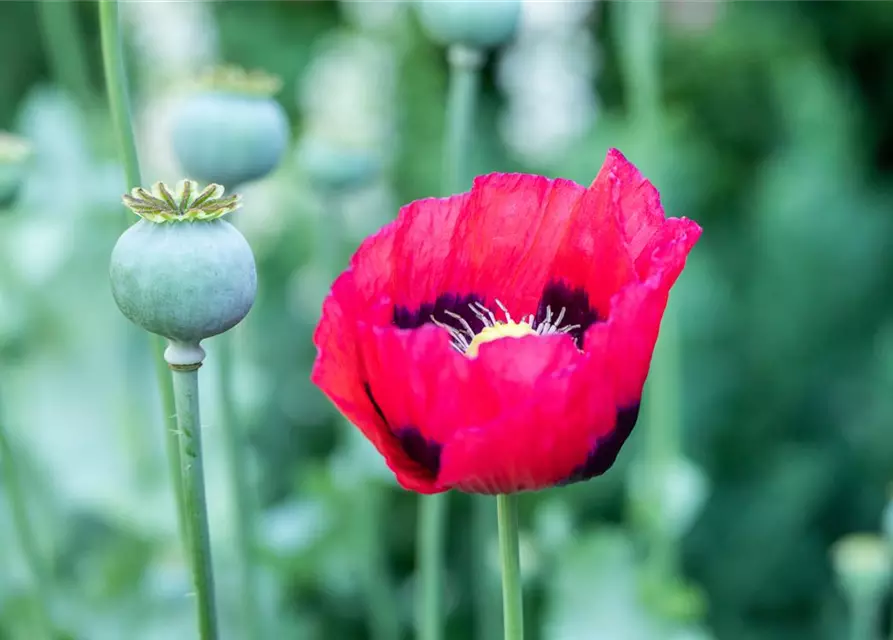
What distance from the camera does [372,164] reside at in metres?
0.74

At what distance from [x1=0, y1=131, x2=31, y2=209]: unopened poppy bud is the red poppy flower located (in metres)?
0.23

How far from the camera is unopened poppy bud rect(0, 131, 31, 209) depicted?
52 cm

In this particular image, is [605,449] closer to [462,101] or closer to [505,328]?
[505,328]

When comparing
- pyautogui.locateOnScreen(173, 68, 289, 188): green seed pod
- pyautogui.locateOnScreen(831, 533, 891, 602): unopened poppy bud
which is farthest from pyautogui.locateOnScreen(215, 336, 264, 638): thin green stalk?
pyautogui.locateOnScreen(831, 533, 891, 602): unopened poppy bud

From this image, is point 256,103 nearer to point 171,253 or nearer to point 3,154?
point 3,154

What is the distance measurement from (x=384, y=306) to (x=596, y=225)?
73 millimetres

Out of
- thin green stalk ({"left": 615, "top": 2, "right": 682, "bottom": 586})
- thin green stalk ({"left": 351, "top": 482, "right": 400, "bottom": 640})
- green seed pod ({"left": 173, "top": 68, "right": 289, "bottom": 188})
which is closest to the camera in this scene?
green seed pod ({"left": 173, "top": 68, "right": 289, "bottom": 188})

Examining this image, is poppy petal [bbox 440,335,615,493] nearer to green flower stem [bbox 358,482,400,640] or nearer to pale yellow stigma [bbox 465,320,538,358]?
pale yellow stigma [bbox 465,320,538,358]

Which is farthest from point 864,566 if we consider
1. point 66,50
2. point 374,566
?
point 66,50

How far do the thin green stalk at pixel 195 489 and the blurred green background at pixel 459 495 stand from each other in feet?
1.22

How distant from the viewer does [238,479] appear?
555mm

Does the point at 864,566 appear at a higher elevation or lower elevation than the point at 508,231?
lower

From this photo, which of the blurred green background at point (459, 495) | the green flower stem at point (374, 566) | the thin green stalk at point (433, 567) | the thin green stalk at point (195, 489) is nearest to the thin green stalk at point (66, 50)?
the blurred green background at point (459, 495)

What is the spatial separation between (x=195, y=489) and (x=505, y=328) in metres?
0.10
